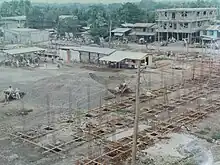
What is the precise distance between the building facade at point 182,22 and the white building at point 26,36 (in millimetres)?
13508

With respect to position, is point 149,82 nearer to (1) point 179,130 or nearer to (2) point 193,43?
(1) point 179,130

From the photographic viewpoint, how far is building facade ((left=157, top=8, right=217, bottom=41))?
37875 mm

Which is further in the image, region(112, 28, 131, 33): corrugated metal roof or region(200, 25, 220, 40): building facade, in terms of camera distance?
region(112, 28, 131, 33): corrugated metal roof

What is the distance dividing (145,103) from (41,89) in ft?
19.8

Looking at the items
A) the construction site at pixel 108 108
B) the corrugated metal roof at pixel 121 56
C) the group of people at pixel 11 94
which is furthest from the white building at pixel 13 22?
the group of people at pixel 11 94

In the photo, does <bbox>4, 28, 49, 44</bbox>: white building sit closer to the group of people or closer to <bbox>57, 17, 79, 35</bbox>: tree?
<bbox>57, 17, 79, 35</bbox>: tree

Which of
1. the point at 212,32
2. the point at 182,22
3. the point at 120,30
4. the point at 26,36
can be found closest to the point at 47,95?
the point at 212,32

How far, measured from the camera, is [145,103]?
17.5 m

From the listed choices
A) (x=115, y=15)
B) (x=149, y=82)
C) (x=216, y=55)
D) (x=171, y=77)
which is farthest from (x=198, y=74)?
(x=115, y=15)

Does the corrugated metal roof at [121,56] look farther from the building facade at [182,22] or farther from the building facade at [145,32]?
the building facade at [145,32]

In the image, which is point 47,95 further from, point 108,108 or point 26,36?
point 26,36

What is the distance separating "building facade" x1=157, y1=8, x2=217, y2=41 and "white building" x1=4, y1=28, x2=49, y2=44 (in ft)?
44.3

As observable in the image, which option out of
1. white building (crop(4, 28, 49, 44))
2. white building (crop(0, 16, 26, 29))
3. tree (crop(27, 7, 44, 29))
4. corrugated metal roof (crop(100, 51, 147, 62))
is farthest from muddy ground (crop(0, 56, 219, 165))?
tree (crop(27, 7, 44, 29))

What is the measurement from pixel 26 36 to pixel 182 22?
17228mm
